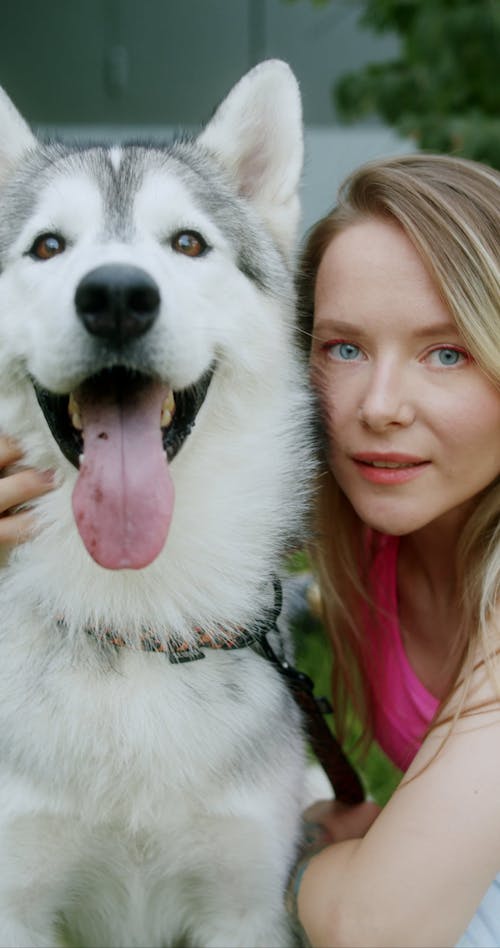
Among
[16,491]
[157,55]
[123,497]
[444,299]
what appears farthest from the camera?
[157,55]

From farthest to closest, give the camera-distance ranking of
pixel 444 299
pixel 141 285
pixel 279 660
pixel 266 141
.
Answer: pixel 266 141 < pixel 279 660 < pixel 444 299 < pixel 141 285

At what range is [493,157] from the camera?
18.4 feet

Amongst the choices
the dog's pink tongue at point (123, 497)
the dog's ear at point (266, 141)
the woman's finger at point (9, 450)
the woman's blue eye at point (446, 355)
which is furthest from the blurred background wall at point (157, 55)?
the dog's pink tongue at point (123, 497)

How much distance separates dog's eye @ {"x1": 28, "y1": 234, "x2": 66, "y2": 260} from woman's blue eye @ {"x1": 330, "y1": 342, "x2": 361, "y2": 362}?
0.72 metres

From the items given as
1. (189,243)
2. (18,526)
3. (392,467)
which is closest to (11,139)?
(189,243)

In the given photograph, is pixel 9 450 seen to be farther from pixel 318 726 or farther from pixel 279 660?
pixel 318 726

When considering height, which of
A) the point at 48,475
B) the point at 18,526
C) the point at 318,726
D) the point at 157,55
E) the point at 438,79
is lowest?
the point at 318,726

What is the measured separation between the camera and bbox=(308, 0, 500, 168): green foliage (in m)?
5.90

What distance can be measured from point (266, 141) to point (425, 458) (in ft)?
3.09

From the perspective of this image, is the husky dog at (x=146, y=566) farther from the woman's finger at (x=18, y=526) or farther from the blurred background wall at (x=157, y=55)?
the blurred background wall at (x=157, y=55)

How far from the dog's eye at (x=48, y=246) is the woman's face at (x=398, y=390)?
26.8 inches

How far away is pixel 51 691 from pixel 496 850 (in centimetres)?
102

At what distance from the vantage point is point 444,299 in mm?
2246

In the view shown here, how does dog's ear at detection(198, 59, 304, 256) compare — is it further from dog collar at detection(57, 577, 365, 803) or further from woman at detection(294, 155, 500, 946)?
dog collar at detection(57, 577, 365, 803)
